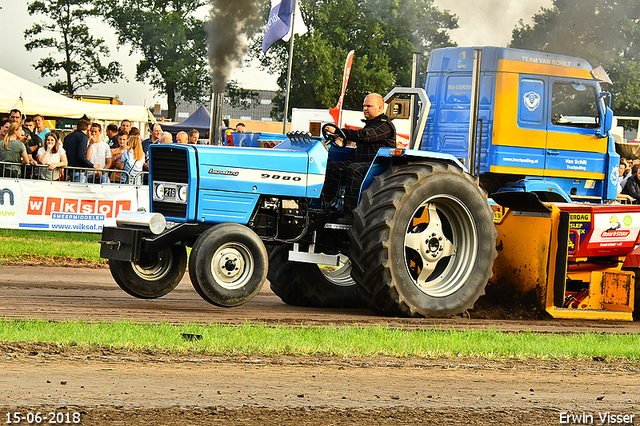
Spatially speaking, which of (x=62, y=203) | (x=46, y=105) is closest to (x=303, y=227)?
(x=62, y=203)

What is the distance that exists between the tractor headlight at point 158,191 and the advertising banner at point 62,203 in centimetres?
698

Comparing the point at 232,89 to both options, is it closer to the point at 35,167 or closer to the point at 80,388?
the point at 35,167

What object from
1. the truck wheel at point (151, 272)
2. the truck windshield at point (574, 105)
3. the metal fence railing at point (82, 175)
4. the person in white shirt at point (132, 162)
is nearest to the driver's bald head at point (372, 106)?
the truck wheel at point (151, 272)

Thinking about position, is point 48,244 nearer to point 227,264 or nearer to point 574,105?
point 227,264

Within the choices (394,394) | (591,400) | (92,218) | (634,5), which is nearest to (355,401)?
(394,394)

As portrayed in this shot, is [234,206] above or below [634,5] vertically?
below

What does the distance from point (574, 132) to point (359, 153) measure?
5.99 metres

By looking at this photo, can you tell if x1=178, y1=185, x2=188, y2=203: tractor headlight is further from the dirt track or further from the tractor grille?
the dirt track

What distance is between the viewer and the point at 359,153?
834cm

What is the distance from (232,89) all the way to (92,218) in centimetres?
3836

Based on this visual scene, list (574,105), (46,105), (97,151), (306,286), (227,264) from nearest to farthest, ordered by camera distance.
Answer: (227,264), (306,286), (574,105), (97,151), (46,105)

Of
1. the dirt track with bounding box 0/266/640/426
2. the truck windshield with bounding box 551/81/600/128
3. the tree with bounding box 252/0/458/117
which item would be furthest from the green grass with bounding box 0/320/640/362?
the tree with bounding box 252/0/458/117

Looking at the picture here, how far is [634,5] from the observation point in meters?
23.7

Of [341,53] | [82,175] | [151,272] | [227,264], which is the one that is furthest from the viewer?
[341,53]
